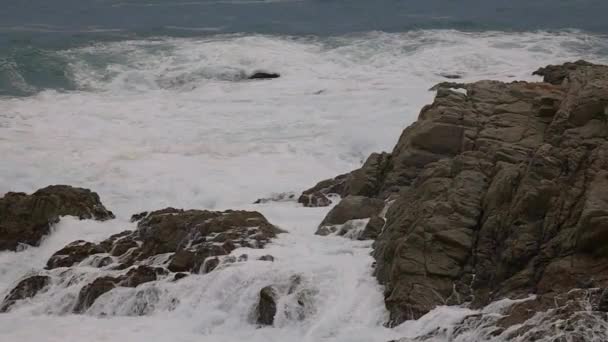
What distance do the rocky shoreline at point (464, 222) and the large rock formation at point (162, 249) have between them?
29 millimetres

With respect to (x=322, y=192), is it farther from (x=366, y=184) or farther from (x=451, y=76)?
(x=451, y=76)

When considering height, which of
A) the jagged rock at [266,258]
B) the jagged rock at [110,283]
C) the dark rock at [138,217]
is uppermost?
the jagged rock at [266,258]

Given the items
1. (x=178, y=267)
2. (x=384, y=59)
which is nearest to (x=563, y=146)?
(x=178, y=267)

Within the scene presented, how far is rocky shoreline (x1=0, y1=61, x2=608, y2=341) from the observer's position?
1113 cm

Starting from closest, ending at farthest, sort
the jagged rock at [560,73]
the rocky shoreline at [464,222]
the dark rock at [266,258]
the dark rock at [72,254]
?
the rocky shoreline at [464,222] < the dark rock at [266,258] < the dark rock at [72,254] < the jagged rock at [560,73]

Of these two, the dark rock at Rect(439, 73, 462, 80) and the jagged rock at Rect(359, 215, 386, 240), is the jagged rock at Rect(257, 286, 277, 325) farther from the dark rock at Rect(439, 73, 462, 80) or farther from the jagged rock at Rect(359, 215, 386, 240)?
the dark rock at Rect(439, 73, 462, 80)

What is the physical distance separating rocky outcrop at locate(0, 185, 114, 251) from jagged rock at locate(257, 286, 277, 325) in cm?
687

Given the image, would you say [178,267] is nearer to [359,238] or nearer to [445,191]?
[359,238]

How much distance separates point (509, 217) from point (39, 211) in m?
10.6

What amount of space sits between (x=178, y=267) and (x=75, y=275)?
2.03 m

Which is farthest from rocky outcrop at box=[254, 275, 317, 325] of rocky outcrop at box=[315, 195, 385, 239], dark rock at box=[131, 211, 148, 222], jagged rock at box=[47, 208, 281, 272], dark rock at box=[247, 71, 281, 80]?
dark rock at box=[247, 71, 281, 80]

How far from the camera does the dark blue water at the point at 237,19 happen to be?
43344 mm

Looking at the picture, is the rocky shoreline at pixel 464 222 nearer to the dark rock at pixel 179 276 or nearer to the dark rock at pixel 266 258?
the dark rock at pixel 179 276

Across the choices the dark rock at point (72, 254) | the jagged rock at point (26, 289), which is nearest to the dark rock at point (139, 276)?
the jagged rock at point (26, 289)
